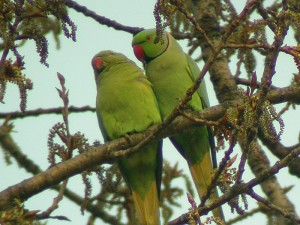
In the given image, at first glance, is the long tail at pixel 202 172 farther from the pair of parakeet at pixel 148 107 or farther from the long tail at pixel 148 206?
the long tail at pixel 148 206

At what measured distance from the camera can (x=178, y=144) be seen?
4.66 meters

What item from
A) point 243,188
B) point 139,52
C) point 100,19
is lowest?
point 243,188

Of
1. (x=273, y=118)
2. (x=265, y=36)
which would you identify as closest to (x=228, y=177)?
(x=273, y=118)

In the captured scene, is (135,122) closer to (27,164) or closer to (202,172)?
(202,172)

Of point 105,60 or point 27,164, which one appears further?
point 105,60

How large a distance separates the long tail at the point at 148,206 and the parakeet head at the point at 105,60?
111 centimetres

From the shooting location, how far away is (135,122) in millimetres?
4188

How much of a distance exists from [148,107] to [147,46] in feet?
Result: 2.80

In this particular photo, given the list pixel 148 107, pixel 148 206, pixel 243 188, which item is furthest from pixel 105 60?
pixel 243 188

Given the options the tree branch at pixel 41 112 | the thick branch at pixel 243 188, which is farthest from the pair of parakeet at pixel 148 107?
the thick branch at pixel 243 188

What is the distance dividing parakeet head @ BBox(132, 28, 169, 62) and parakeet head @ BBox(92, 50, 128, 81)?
168mm

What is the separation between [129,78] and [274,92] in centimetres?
150

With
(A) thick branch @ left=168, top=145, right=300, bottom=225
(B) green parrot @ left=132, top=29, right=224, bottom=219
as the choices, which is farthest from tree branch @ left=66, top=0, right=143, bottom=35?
(A) thick branch @ left=168, top=145, right=300, bottom=225

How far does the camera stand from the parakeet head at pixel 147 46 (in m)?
Result: 4.93
